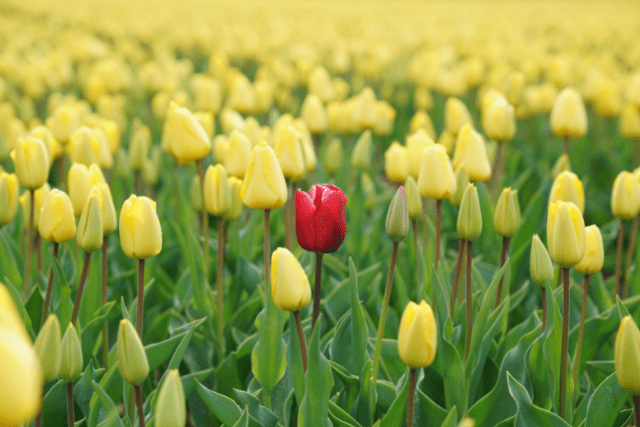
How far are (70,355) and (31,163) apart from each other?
85cm

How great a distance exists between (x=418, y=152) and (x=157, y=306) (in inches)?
46.0

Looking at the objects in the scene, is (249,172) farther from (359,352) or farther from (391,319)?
(391,319)

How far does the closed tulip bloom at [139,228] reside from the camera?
1.45m

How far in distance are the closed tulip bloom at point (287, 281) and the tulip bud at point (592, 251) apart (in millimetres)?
854

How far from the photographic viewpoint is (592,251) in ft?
5.39

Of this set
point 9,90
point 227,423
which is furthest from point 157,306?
point 9,90

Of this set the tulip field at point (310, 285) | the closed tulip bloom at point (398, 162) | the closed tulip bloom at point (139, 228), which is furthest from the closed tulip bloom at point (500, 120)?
the closed tulip bloom at point (139, 228)

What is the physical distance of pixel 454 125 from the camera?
298 centimetres

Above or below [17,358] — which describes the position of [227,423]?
below

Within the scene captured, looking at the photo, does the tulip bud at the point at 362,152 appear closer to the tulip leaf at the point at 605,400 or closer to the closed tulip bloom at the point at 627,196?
the closed tulip bloom at the point at 627,196

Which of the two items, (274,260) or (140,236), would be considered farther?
(140,236)

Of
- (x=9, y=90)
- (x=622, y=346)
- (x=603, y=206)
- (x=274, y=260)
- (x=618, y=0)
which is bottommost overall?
(x=603, y=206)

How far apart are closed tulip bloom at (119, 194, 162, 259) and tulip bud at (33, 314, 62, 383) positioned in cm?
30

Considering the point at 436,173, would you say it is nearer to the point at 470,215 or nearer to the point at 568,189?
the point at 470,215
